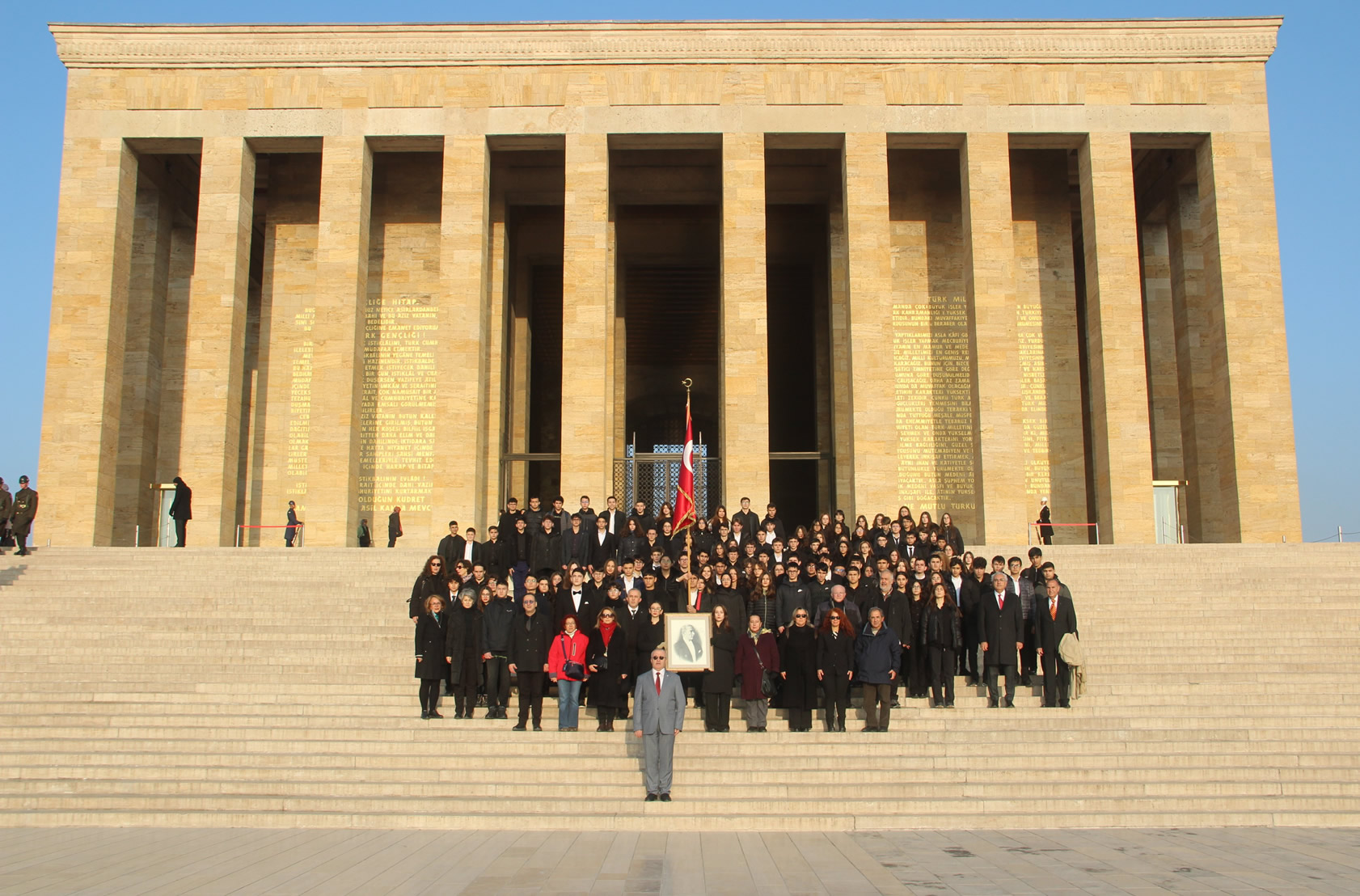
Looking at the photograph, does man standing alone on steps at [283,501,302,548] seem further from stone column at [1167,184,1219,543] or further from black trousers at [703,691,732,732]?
stone column at [1167,184,1219,543]

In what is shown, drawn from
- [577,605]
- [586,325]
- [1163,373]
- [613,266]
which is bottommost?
[577,605]

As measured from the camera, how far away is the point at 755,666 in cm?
1098

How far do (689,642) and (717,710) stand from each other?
34.3 inches

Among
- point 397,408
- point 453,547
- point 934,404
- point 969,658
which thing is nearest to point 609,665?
point 969,658

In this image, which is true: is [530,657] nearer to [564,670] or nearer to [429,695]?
[564,670]

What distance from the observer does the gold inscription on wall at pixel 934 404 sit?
23.0 metres

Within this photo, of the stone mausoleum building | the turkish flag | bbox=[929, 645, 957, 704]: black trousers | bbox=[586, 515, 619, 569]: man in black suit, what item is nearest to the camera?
bbox=[929, 645, 957, 704]: black trousers

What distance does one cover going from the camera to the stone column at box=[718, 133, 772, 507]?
21156 millimetres

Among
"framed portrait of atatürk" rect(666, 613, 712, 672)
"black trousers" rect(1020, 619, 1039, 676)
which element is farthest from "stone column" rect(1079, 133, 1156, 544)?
"framed portrait of atatürk" rect(666, 613, 712, 672)

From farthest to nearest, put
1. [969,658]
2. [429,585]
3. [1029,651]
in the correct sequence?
[969,658]
[429,585]
[1029,651]

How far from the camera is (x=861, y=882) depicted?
7098 mm

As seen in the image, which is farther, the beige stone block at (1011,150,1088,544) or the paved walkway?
the beige stone block at (1011,150,1088,544)

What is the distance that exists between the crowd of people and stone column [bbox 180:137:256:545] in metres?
4.09

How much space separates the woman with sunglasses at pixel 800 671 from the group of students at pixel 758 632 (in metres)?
0.01
